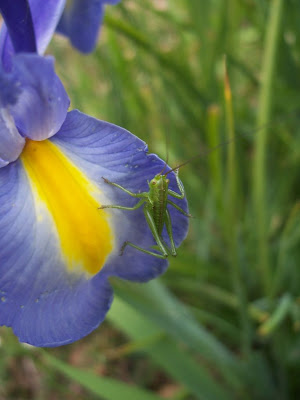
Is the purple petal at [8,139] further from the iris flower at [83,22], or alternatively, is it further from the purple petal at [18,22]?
the iris flower at [83,22]

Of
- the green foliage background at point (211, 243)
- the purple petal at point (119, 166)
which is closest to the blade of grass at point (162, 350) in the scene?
the green foliage background at point (211, 243)

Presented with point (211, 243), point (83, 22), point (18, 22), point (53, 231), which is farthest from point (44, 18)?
point (211, 243)

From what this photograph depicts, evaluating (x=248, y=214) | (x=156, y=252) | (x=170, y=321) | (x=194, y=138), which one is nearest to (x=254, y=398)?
(x=170, y=321)

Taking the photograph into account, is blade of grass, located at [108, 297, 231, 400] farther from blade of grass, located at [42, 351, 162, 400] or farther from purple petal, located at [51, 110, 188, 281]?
purple petal, located at [51, 110, 188, 281]

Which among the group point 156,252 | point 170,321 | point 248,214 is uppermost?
point 156,252

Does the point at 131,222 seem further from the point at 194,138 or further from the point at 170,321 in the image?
the point at 194,138

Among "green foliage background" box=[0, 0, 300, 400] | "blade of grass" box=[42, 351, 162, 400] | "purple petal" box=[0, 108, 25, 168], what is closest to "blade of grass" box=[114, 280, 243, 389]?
"green foliage background" box=[0, 0, 300, 400]

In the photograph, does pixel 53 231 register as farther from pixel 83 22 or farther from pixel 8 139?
pixel 83 22
